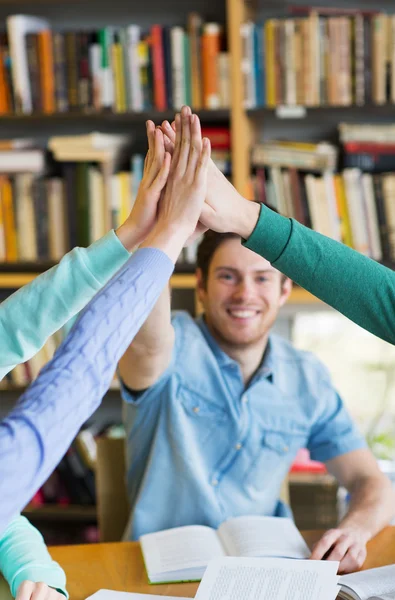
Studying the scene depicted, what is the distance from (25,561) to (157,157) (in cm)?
69

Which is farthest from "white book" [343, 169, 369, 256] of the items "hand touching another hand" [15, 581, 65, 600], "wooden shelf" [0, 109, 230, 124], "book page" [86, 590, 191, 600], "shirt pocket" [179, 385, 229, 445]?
"hand touching another hand" [15, 581, 65, 600]

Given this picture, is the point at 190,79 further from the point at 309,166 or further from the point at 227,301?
the point at 227,301

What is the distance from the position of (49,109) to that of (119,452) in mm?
1433

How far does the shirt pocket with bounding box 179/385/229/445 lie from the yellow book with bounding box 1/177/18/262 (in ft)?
4.36

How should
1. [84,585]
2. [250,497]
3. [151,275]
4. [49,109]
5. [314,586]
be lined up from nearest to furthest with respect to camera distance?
[151,275], [314,586], [84,585], [250,497], [49,109]

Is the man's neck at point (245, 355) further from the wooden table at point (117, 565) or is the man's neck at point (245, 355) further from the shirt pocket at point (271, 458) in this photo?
the wooden table at point (117, 565)

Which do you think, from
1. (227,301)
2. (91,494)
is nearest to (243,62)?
(227,301)

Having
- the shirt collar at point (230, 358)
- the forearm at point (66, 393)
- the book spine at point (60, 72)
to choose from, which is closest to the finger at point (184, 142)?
the forearm at point (66, 393)

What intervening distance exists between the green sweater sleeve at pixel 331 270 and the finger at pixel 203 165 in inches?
4.5

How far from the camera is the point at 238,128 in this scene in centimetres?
262

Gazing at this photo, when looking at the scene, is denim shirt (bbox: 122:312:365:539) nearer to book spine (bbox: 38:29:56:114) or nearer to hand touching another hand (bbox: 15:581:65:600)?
hand touching another hand (bbox: 15:581:65:600)

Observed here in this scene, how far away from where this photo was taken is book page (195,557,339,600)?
1185 mm

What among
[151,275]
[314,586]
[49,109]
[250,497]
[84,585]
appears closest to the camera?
[151,275]

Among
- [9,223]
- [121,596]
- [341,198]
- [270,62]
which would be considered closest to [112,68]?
[270,62]
